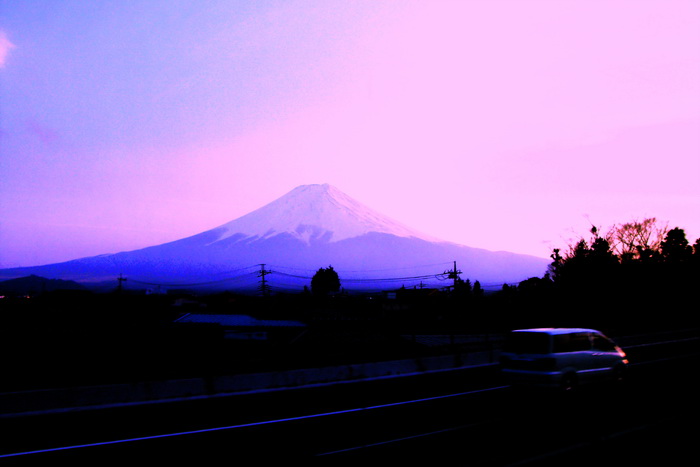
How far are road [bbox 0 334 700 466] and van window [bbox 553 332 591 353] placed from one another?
1158mm

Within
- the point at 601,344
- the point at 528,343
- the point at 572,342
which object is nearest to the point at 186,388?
the point at 528,343

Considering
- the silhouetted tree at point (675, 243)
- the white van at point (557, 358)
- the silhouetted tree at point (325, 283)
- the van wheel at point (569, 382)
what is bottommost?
the silhouetted tree at point (325, 283)

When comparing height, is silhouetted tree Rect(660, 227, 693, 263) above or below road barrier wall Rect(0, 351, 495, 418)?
above

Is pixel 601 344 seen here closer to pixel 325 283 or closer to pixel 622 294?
pixel 622 294

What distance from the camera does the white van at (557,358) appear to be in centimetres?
1217

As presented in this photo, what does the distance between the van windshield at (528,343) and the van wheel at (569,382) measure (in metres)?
0.80

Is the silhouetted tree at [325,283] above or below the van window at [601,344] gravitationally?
below

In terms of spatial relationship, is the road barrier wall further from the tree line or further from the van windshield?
the tree line

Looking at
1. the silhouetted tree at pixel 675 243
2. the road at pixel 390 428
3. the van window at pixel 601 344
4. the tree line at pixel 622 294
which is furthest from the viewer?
the silhouetted tree at pixel 675 243

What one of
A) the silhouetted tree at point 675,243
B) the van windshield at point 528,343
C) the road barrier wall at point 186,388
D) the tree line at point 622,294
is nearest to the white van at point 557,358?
the van windshield at point 528,343

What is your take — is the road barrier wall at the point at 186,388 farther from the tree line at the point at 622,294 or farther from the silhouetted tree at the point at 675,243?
the silhouetted tree at the point at 675,243

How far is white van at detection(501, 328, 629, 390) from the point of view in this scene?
479 inches

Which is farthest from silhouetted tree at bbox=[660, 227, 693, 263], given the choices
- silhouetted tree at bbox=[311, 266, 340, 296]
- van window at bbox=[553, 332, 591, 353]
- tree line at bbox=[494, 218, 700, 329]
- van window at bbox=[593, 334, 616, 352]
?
silhouetted tree at bbox=[311, 266, 340, 296]

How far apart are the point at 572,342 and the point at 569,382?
42.8 inches
